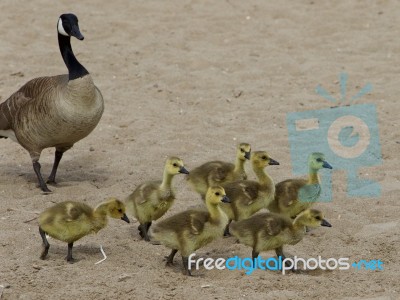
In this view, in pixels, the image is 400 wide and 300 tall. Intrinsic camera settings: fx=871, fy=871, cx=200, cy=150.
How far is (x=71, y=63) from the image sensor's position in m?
8.65

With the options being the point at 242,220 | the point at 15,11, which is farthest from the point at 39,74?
the point at 242,220

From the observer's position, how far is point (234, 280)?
6.34m

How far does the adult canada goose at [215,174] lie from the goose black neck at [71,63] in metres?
1.63

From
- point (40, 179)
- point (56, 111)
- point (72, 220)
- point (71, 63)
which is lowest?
point (40, 179)

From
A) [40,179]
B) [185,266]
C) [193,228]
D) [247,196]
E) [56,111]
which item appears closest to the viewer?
[193,228]

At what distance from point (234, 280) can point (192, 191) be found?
7.00 feet

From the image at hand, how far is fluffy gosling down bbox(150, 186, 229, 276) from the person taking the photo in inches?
252

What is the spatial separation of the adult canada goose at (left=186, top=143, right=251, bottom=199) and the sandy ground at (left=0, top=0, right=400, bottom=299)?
388mm

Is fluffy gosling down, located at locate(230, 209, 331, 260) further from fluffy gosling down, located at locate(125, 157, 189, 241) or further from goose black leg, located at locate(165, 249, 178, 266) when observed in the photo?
fluffy gosling down, located at locate(125, 157, 189, 241)

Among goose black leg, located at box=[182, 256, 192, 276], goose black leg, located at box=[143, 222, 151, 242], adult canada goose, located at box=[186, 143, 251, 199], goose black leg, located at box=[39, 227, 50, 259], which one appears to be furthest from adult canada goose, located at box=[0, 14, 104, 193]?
goose black leg, located at box=[182, 256, 192, 276]

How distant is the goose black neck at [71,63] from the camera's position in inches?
334

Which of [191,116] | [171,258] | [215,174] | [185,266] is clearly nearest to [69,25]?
[191,116]

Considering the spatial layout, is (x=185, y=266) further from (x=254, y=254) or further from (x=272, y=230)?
(x=272, y=230)

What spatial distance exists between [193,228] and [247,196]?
0.82m
